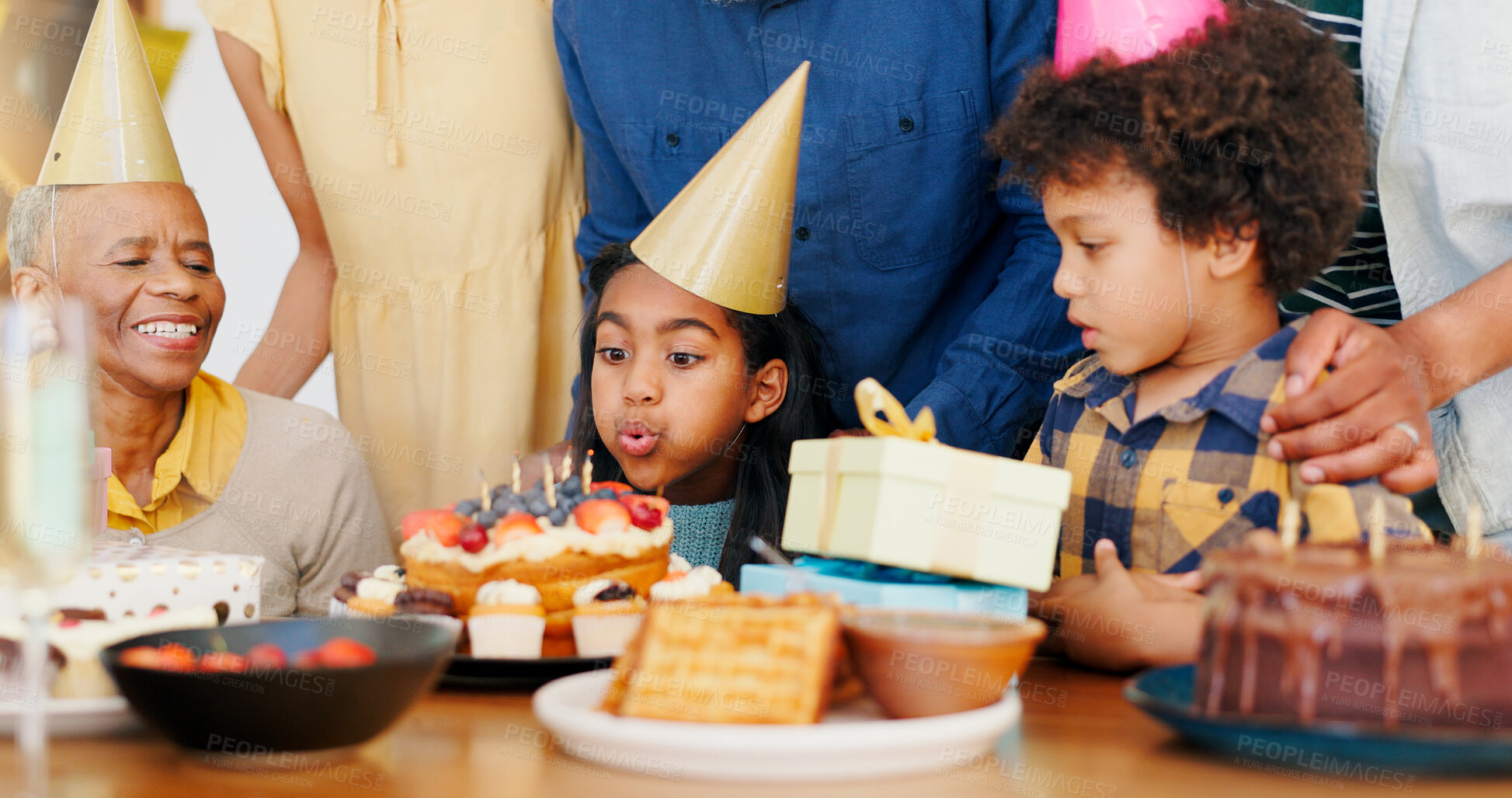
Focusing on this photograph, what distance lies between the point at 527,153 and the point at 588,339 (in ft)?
1.19

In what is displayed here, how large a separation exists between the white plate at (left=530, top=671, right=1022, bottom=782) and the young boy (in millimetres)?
462

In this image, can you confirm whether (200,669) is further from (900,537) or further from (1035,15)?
(1035,15)

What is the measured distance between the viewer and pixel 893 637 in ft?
2.36

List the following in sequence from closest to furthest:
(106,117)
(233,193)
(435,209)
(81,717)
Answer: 1. (81,717)
2. (106,117)
3. (435,209)
4. (233,193)

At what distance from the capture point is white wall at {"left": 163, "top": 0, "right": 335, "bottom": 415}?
3.14 metres

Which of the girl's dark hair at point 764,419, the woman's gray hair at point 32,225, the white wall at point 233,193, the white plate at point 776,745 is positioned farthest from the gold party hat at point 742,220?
the white wall at point 233,193

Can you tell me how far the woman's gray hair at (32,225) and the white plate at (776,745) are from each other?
1.36 meters

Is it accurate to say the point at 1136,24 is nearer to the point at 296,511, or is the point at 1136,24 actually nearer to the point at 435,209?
the point at 435,209

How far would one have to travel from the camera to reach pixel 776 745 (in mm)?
668

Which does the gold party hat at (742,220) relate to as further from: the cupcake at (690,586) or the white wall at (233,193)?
the white wall at (233,193)

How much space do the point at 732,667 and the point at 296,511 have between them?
127 centimetres

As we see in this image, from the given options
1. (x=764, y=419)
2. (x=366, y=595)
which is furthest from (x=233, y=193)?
(x=366, y=595)

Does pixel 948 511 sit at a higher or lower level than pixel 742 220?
lower

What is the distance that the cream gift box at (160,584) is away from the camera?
87cm
